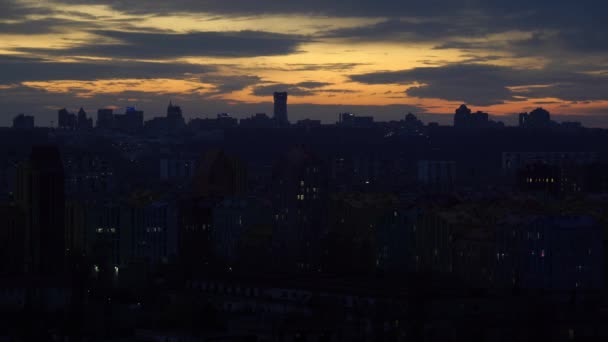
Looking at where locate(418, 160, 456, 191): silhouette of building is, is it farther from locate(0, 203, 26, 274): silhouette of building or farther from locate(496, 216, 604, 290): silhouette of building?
locate(496, 216, 604, 290): silhouette of building

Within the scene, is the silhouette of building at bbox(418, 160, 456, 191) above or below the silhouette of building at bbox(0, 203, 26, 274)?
below

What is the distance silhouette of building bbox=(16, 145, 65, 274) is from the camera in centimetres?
7694

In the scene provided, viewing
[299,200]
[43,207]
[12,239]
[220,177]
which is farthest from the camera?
[220,177]

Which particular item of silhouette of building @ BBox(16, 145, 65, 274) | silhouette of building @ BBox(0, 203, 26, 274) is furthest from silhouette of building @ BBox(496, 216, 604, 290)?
silhouette of building @ BBox(0, 203, 26, 274)

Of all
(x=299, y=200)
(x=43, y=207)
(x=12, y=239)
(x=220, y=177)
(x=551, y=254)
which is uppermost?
(x=299, y=200)

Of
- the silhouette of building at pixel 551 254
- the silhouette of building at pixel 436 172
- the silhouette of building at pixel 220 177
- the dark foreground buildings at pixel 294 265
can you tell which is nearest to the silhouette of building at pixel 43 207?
the dark foreground buildings at pixel 294 265

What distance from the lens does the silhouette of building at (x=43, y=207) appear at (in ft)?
252

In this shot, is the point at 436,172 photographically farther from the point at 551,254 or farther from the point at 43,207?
the point at 551,254

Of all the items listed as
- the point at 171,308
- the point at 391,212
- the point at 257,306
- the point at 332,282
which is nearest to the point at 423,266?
the point at 391,212

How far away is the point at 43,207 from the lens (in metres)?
82.2

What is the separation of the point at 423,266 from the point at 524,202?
23.9 metres

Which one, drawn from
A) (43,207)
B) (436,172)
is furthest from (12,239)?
(436,172)

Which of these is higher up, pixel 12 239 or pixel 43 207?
pixel 43 207

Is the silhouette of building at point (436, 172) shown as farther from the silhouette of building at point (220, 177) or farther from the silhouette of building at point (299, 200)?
the silhouette of building at point (299, 200)
